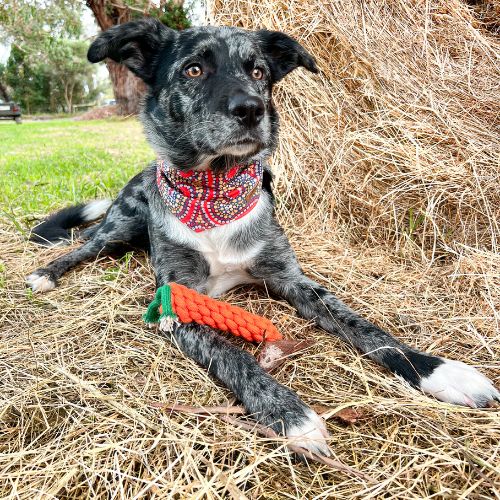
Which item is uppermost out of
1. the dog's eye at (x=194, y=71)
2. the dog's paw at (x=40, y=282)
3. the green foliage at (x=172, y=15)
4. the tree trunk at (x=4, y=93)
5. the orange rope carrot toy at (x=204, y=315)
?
the green foliage at (x=172, y=15)

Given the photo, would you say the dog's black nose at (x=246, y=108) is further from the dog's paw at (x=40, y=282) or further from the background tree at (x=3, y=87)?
the background tree at (x=3, y=87)

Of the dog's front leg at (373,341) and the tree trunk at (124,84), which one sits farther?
the tree trunk at (124,84)

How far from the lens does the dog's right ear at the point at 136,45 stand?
2244 mm

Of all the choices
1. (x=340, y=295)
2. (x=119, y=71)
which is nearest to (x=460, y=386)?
(x=340, y=295)

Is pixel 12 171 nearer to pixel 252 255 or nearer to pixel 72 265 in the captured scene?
pixel 72 265

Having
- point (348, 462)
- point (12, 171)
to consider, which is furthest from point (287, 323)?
point (12, 171)

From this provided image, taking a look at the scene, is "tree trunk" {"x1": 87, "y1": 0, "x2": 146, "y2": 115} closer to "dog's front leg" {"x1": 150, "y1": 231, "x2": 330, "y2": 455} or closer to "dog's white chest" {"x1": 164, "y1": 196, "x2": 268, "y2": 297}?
"dog's white chest" {"x1": 164, "y1": 196, "x2": 268, "y2": 297}

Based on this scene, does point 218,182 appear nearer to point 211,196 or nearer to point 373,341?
point 211,196

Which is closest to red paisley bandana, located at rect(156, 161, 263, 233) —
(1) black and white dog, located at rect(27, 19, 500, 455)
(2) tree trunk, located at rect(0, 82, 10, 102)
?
(1) black and white dog, located at rect(27, 19, 500, 455)

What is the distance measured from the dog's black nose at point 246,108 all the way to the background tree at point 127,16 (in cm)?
217

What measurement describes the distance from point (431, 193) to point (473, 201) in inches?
9.3

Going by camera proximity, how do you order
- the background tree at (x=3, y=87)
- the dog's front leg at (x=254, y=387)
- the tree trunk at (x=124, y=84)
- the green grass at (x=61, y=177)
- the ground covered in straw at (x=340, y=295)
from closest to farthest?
the ground covered in straw at (x=340, y=295), the dog's front leg at (x=254, y=387), the green grass at (x=61, y=177), the tree trunk at (x=124, y=84), the background tree at (x=3, y=87)

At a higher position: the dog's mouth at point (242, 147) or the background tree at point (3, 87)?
the dog's mouth at point (242, 147)

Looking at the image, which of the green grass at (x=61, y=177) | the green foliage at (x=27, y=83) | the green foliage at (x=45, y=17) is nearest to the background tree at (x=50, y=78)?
the green foliage at (x=27, y=83)
